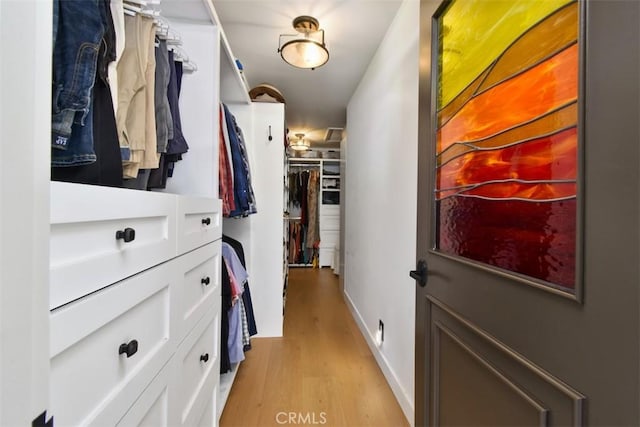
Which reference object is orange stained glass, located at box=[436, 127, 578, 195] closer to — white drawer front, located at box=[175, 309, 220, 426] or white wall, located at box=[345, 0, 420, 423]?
white wall, located at box=[345, 0, 420, 423]

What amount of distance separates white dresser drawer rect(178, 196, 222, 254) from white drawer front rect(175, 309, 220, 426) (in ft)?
1.00

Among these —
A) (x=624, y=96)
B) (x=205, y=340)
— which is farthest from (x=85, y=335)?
(x=624, y=96)

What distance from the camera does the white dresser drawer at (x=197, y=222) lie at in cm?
90

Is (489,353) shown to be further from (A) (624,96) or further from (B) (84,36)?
(B) (84,36)

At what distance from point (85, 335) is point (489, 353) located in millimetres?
829

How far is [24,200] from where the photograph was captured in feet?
0.97

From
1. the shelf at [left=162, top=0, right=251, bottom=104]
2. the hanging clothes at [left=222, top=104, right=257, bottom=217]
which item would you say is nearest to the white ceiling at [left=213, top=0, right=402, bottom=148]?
the shelf at [left=162, top=0, right=251, bottom=104]

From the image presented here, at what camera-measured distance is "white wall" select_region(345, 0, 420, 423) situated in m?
1.49

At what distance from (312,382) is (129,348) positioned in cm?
141

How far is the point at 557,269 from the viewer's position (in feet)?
1.73

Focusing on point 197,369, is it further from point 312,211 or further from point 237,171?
point 312,211

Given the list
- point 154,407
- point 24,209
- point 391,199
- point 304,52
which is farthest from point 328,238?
point 24,209

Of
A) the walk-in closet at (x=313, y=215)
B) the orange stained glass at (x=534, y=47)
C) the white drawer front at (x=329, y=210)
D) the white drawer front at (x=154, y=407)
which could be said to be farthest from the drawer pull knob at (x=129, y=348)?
the white drawer front at (x=329, y=210)

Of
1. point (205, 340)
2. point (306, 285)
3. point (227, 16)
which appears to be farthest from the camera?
point (306, 285)
